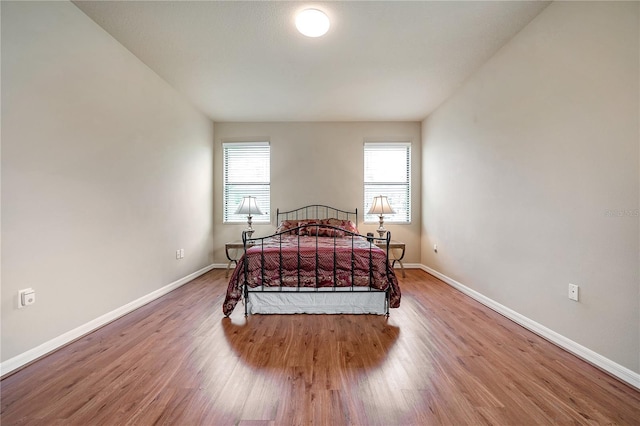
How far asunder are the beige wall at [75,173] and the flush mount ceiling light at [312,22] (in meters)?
1.75

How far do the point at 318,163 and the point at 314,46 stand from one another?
2091 mm

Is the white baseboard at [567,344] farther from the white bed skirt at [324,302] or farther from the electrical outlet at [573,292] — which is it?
the white bed skirt at [324,302]

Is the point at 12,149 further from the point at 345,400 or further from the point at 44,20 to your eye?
the point at 345,400

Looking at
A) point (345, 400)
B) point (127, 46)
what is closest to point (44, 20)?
point (127, 46)

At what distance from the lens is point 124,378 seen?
1.47 m

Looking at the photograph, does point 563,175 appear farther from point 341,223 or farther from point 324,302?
point 341,223

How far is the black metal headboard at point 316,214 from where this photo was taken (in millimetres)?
4355

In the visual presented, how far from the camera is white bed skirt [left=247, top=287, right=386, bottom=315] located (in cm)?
243

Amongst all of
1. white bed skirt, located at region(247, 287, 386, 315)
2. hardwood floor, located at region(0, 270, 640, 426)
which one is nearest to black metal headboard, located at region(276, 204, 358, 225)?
white bed skirt, located at region(247, 287, 386, 315)

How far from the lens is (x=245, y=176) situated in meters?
4.41

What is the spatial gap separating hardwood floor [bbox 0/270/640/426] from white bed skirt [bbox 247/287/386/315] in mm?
176

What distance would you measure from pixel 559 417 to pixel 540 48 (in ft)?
8.25

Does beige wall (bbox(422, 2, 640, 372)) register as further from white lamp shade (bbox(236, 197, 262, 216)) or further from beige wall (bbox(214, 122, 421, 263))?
white lamp shade (bbox(236, 197, 262, 216))

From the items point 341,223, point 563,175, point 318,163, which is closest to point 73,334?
point 341,223
